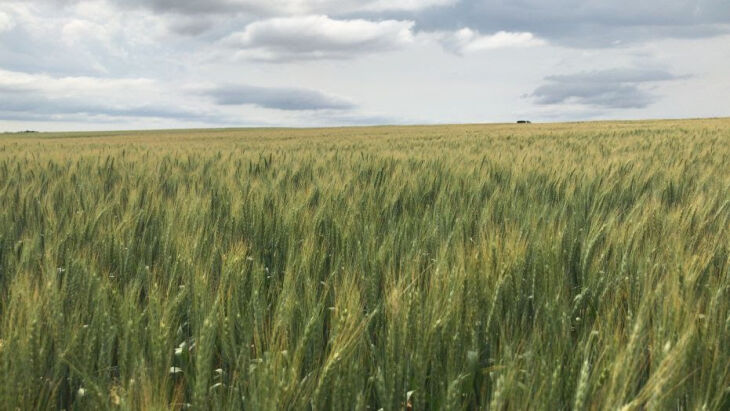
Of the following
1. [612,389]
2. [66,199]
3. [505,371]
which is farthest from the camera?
[66,199]

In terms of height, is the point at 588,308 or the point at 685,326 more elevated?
the point at 685,326

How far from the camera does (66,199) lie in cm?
377

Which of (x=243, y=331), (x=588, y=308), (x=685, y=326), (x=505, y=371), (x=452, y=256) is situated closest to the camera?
(x=505, y=371)

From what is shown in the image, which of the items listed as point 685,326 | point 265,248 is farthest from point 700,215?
point 265,248

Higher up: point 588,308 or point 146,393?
point 146,393

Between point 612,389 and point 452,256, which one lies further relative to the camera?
point 452,256

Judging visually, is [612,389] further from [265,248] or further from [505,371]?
[265,248]

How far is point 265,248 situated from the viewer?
268cm

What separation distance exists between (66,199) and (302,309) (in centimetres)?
296

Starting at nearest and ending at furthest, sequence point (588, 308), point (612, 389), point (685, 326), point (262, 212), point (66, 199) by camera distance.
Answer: point (612, 389) < point (685, 326) < point (588, 308) < point (262, 212) < point (66, 199)

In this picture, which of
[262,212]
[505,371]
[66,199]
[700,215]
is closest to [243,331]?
[505,371]

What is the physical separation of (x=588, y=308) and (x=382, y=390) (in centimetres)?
97

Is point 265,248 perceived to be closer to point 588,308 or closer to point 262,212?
point 262,212

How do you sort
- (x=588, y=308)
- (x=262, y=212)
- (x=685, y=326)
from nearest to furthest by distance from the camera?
(x=685, y=326) → (x=588, y=308) → (x=262, y=212)
